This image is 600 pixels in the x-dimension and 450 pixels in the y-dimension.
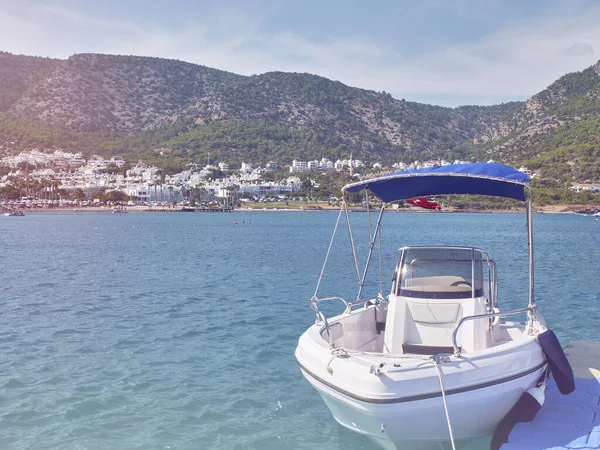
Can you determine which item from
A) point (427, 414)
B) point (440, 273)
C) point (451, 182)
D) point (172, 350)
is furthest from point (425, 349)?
point (172, 350)

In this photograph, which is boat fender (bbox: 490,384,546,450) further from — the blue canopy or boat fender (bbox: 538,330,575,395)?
the blue canopy

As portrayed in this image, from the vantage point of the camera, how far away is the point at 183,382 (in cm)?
1150

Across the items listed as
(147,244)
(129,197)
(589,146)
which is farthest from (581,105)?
(147,244)

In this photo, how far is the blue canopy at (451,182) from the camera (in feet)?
28.6

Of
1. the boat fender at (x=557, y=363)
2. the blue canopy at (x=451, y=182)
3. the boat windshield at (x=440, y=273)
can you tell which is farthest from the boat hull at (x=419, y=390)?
the blue canopy at (x=451, y=182)

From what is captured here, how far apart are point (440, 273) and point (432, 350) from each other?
3.76ft

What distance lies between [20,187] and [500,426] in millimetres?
195665

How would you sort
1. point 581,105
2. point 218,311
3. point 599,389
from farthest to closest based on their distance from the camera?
point 581,105
point 218,311
point 599,389

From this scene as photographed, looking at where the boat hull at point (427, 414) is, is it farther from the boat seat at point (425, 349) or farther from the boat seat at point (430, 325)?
the boat seat at point (425, 349)

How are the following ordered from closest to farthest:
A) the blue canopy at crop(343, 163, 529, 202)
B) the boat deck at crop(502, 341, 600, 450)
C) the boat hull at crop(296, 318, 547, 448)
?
the boat hull at crop(296, 318, 547, 448)
the boat deck at crop(502, 341, 600, 450)
the blue canopy at crop(343, 163, 529, 202)

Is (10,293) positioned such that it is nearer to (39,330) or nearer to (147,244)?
(39,330)

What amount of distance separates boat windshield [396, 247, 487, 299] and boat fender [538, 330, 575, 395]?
3.45 feet

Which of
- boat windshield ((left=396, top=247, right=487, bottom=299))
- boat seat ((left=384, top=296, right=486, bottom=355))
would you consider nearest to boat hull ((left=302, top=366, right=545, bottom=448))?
boat seat ((left=384, top=296, right=486, bottom=355))

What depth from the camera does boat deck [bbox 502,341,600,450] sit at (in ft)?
24.3
